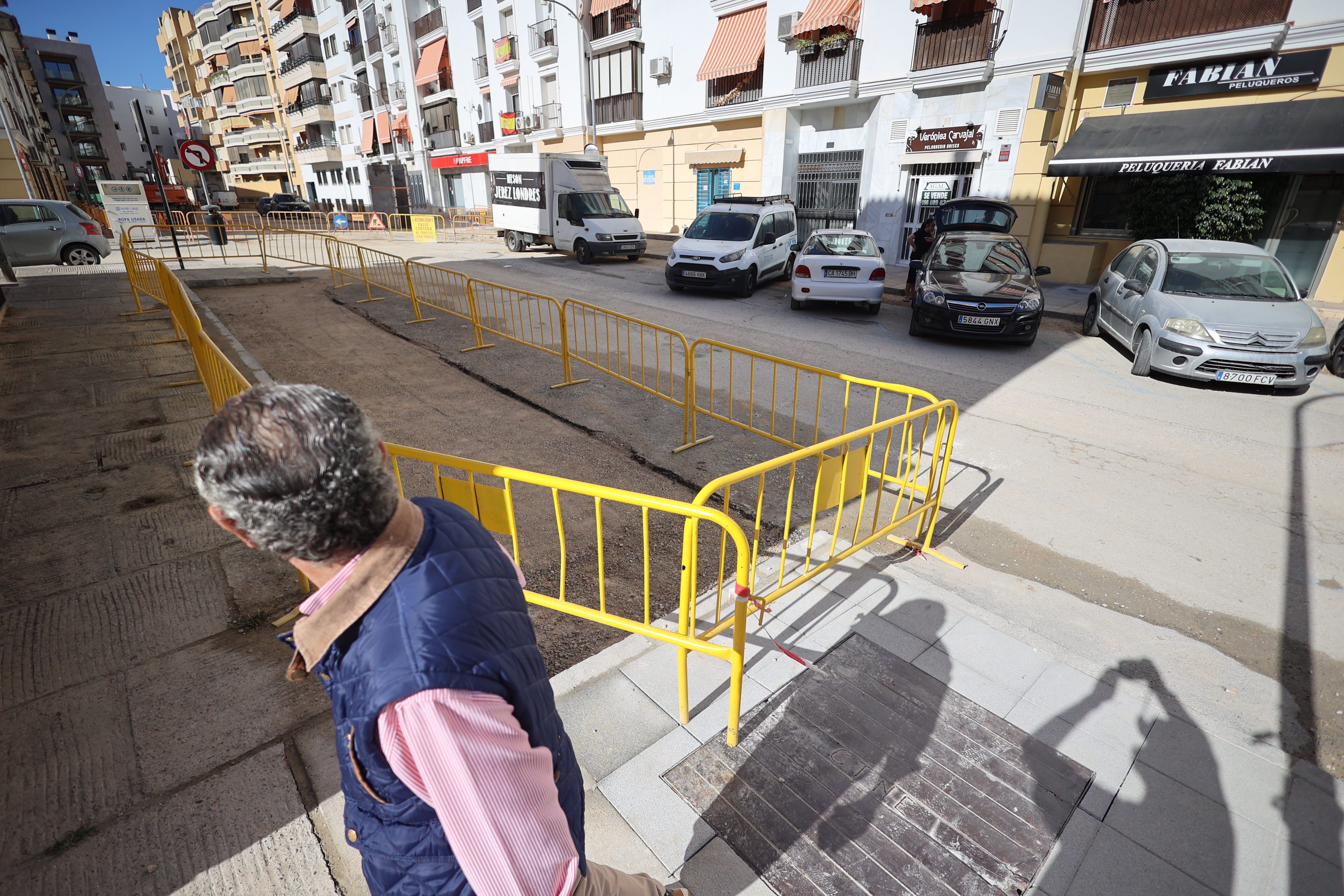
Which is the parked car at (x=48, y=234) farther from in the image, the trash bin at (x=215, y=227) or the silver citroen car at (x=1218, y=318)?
the silver citroen car at (x=1218, y=318)

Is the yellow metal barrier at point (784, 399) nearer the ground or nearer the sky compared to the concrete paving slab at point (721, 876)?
nearer the sky

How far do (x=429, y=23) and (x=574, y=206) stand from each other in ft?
98.1

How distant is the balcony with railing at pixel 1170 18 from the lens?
1239 centimetres

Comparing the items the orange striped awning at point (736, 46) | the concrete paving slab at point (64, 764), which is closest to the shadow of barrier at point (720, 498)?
the concrete paving slab at point (64, 764)

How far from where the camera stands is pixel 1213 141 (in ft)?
41.5

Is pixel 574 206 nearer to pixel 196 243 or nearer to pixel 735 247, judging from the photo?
pixel 735 247

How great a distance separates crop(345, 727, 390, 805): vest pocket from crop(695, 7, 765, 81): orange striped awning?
79.3ft

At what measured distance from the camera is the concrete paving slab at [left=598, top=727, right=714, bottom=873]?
7.76 feet

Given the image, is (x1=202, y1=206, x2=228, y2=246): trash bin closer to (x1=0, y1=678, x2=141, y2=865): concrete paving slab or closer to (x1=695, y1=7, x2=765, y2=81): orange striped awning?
(x1=695, y1=7, x2=765, y2=81): orange striped awning

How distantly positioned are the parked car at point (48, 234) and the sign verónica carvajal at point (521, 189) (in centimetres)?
1167

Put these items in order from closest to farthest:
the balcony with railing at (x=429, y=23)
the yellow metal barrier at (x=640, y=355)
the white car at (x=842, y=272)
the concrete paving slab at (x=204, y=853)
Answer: the concrete paving slab at (x=204, y=853) < the yellow metal barrier at (x=640, y=355) < the white car at (x=842, y=272) < the balcony with railing at (x=429, y=23)

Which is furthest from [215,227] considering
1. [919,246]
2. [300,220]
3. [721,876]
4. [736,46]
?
[721,876]

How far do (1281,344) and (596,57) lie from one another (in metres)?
28.4

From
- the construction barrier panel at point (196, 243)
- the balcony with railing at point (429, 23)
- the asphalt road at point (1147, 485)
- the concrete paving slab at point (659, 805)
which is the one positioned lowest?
the asphalt road at point (1147, 485)
